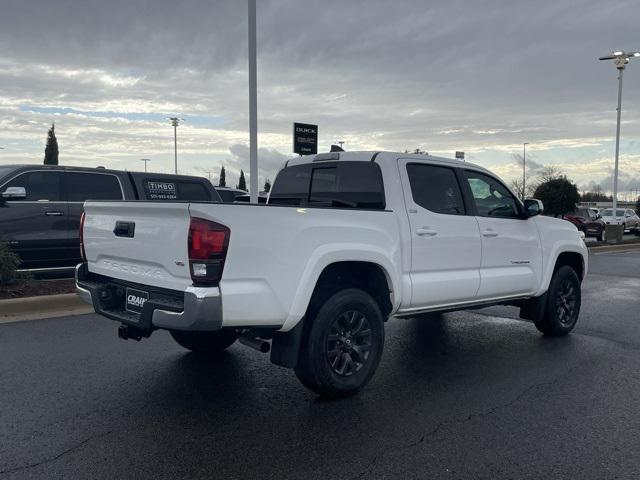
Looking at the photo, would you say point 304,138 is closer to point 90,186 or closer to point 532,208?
point 90,186

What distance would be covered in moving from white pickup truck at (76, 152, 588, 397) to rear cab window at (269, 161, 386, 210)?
0.05 feet

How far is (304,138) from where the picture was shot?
14.2m

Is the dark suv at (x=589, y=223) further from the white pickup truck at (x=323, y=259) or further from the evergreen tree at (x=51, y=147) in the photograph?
the evergreen tree at (x=51, y=147)

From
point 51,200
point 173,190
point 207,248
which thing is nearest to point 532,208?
point 207,248

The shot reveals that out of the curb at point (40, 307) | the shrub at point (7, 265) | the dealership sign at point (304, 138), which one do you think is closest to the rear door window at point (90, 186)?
the shrub at point (7, 265)

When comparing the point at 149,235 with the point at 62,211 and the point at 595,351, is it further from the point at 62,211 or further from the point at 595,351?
the point at 62,211

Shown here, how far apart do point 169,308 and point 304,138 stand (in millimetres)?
10734

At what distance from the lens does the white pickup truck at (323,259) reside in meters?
3.84

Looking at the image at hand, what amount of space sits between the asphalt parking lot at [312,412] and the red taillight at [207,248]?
106cm

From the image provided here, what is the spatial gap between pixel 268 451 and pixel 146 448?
29.8 inches

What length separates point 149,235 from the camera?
4.12m

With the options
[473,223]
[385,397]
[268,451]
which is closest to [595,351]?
[473,223]

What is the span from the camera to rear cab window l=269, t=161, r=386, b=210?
17.1 feet

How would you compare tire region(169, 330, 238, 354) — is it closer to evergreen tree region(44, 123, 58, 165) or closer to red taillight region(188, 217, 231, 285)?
red taillight region(188, 217, 231, 285)
